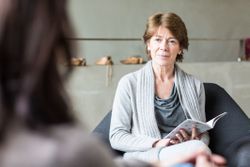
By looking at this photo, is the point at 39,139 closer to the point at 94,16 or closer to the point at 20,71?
the point at 20,71

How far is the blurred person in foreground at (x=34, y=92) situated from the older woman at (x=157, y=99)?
6.20ft

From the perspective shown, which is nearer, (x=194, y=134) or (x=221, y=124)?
(x=194, y=134)

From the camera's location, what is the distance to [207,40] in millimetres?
5848

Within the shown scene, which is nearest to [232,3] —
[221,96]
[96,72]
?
[96,72]

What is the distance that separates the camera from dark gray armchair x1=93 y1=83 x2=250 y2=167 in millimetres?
2627

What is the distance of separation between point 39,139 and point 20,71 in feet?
0.29

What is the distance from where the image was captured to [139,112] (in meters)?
2.68

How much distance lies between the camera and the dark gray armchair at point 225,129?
2.63 meters

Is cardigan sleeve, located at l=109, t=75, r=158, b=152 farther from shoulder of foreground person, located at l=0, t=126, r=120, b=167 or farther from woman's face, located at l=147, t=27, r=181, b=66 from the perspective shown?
shoulder of foreground person, located at l=0, t=126, r=120, b=167

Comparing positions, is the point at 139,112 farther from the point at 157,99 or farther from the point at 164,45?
the point at 164,45

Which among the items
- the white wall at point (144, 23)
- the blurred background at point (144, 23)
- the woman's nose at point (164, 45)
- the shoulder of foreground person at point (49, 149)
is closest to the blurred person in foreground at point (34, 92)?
the shoulder of foreground person at point (49, 149)

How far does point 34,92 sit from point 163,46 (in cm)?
217

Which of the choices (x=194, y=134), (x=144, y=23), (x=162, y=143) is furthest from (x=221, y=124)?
(x=144, y=23)

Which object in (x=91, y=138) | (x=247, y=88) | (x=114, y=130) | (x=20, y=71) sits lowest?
(x=247, y=88)
